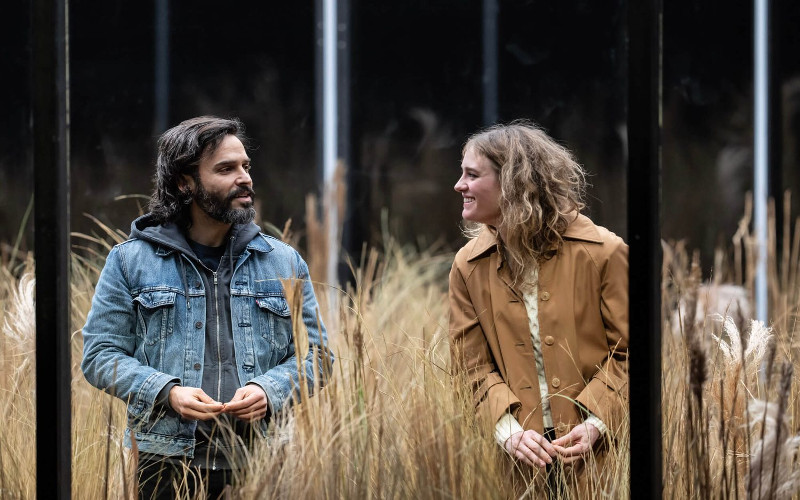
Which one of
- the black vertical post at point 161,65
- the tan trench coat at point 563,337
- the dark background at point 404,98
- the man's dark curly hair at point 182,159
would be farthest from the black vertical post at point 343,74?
the tan trench coat at point 563,337

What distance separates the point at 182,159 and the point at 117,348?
1.28ft

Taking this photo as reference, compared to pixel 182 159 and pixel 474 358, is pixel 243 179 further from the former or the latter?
pixel 474 358

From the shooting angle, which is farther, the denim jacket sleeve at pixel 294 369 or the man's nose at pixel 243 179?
the man's nose at pixel 243 179

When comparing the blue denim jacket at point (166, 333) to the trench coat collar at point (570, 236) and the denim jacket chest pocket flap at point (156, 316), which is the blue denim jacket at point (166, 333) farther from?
the trench coat collar at point (570, 236)

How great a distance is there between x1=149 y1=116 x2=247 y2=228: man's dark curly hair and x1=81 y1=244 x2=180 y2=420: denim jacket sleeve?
0.42ft

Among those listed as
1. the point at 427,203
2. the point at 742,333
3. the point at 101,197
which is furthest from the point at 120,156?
the point at 742,333

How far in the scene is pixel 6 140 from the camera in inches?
162

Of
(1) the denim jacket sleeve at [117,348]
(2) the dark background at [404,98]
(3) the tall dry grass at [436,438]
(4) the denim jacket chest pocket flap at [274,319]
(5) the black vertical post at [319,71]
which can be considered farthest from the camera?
(5) the black vertical post at [319,71]

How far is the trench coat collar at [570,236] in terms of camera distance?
2020mm

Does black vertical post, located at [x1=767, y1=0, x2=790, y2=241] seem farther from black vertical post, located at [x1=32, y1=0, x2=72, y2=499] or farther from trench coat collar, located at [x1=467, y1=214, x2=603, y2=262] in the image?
black vertical post, located at [x1=32, y1=0, x2=72, y2=499]

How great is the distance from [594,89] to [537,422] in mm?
A: 2347

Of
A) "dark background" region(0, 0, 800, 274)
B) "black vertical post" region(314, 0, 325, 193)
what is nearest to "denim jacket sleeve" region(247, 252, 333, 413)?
"dark background" region(0, 0, 800, 274)

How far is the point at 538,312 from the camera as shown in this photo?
2.00 m

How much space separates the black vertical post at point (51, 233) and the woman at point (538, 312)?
743mm
